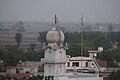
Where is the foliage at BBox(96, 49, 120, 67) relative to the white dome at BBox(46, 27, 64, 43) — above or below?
below

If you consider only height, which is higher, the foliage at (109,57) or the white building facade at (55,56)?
the white building facade at (55,56)

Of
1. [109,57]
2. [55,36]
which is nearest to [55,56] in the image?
[55,36]

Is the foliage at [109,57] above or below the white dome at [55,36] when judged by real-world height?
below

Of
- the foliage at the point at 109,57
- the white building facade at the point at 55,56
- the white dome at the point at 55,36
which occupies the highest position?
the white dome at the point at 55,36

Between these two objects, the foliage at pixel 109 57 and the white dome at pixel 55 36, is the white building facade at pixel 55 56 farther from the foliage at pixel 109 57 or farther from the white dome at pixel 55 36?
the foliage at pixel 109 57

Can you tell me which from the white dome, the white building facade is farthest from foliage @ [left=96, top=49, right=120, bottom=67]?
the white dome

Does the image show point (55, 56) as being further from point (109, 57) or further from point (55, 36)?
point (109, 57)

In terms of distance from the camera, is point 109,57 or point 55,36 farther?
point 109,57

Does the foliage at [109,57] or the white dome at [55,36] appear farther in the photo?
the foliage at [109,57]

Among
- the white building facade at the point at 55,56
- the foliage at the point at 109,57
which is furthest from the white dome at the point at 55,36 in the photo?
the foliage at the point at 109,57

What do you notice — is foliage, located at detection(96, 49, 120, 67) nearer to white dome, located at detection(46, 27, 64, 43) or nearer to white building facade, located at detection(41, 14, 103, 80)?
white building facade, located at detection(41, 14, 103, 80)

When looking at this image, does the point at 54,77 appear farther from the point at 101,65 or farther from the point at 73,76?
the point at 101,65

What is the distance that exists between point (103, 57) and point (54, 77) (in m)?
20.3

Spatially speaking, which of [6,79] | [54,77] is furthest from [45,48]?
[6,79]
